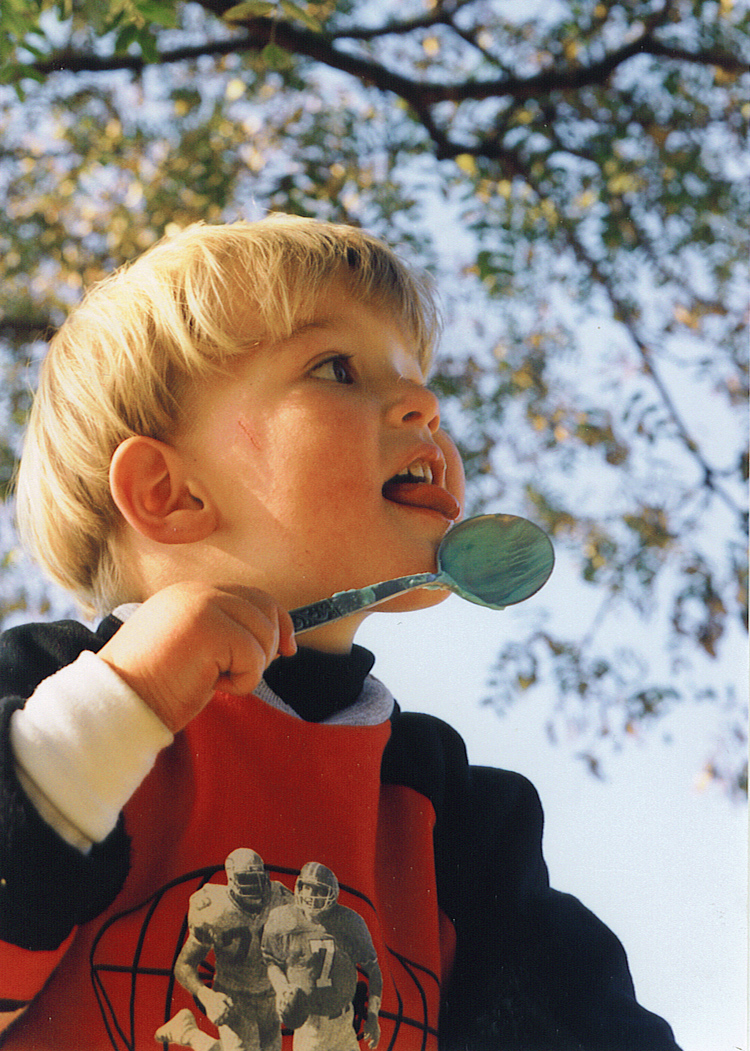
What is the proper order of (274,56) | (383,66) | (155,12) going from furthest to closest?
(383,66) < (274,56) < (155,12)

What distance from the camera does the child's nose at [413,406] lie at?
0.53 m

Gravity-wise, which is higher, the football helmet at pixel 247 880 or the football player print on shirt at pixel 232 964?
the football helmet at pixel 247 880

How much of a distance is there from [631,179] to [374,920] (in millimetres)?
1003

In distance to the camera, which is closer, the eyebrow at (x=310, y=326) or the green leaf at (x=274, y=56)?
the eyebrow at (x=310, y=326)

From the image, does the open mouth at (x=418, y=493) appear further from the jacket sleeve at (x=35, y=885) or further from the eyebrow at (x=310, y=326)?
the jacket sleeve at (x=35, y=885)

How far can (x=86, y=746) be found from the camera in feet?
1.25

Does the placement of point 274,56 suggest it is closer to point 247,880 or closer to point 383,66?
point 383,66

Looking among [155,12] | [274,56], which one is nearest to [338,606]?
[155,12]

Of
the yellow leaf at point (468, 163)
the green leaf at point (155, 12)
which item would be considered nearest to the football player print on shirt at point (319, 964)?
the green leaf at point (155, 12)

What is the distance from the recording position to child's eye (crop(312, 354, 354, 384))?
53cm

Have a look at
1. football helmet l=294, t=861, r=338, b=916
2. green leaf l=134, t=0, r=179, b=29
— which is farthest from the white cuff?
green leaf l=134, t=0, r=179, b=29

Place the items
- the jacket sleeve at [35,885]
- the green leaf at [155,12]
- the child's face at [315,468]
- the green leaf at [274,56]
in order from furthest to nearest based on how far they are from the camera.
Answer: the green leaf at [274,56] → the green leaf at [155,12] → the child's face at [315,468] → the jacket sleeve at [35,885]

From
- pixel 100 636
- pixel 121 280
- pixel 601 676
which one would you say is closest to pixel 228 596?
pixel 100 636

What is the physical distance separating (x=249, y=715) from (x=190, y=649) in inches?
3.5
